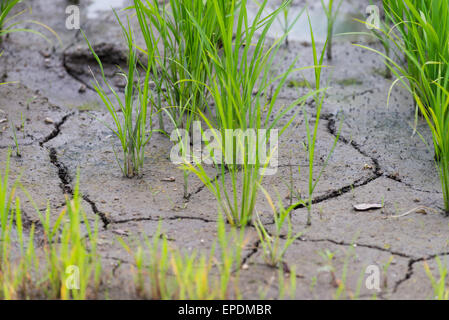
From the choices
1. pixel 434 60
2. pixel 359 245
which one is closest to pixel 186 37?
pixel 434 60

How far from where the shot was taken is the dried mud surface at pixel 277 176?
6.64 feet

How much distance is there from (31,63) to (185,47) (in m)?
1.22

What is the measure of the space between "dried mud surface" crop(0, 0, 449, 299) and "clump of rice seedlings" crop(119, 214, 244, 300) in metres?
0.05

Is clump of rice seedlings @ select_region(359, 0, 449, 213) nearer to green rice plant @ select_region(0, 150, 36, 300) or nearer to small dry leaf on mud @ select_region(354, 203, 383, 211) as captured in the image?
small dry leaf on mud @ select_region(354, 203, 383, 211)

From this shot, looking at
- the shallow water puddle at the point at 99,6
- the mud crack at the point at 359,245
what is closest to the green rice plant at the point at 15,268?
the mud crack at the point at 359,245

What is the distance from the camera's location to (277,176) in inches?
102

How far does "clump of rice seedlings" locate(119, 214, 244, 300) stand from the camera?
1766 millimetres

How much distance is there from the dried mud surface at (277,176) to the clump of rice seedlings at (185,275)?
0.18ft

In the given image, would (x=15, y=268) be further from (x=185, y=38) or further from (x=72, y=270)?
(x=185, y=38)

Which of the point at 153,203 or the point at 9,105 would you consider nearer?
the point at 153,203

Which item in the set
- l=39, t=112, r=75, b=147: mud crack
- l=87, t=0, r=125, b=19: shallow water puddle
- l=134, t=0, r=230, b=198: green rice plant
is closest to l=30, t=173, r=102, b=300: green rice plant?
l=134, t=0, r=230, b=198: green rice plant

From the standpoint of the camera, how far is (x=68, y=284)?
1.80m
